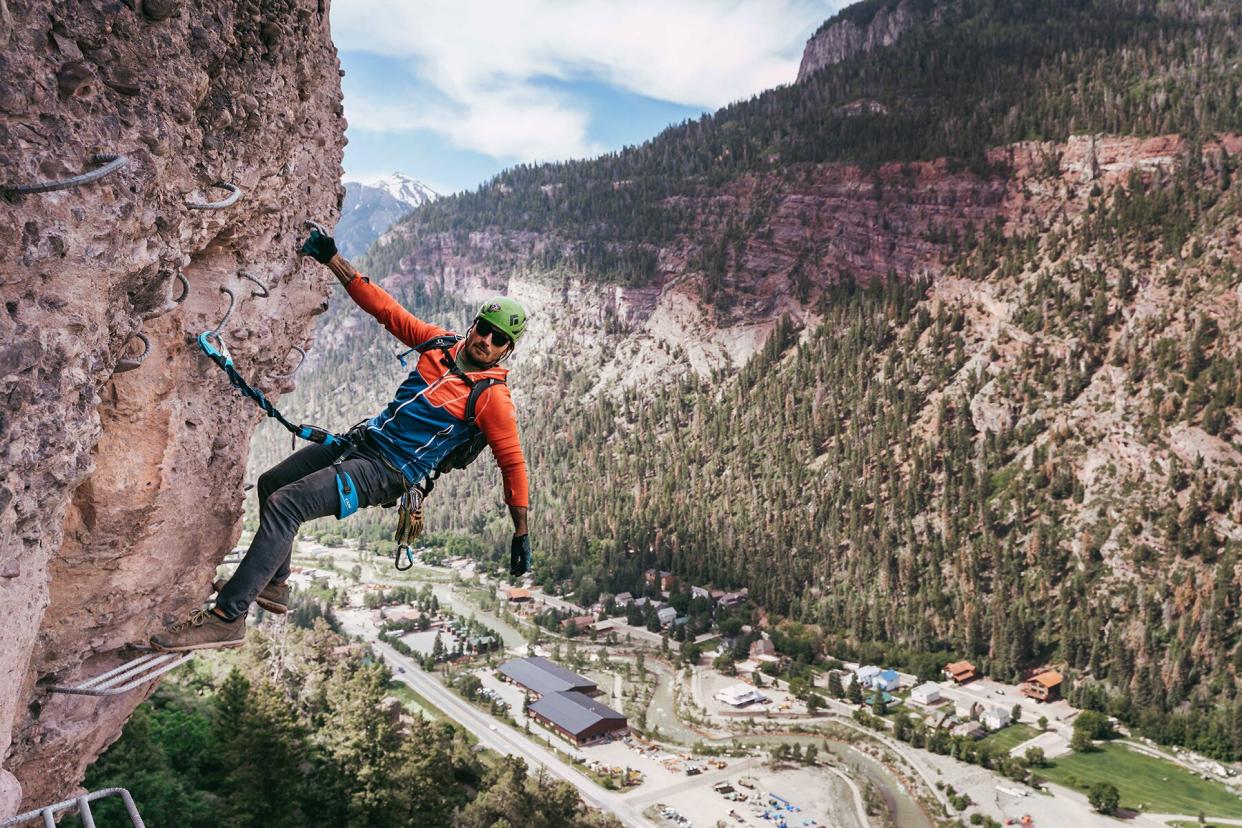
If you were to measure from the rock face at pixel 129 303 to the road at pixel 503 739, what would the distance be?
1613 inches

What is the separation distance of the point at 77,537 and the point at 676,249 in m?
147

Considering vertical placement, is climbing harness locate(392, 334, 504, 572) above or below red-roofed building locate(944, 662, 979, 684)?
above

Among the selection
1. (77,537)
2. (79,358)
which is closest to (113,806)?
(77,537)

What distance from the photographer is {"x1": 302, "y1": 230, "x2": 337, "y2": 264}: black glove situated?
6172mm

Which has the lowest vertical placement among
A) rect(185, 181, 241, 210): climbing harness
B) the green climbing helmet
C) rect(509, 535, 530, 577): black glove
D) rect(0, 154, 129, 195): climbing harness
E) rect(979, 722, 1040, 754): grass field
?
rect(979, 722, 1040, 754): grass field

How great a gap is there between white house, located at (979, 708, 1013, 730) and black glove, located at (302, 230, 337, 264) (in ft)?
217

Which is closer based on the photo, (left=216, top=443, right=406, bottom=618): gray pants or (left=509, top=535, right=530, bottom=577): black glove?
(left=216, top=443, right=406, bottom=618): gray pants

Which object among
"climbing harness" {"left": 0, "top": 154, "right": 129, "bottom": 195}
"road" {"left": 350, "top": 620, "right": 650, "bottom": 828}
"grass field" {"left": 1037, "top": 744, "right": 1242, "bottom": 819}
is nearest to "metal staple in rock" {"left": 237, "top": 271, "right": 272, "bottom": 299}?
"climbing harness" {"left": 0, "top": 154, "right": 129, "bottom": 195}

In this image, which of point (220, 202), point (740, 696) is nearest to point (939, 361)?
point (740, 696)

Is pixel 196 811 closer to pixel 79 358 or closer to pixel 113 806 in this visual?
pixel 113 806

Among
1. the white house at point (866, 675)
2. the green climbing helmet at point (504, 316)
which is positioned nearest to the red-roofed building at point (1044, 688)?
the white house at point (866, 675)

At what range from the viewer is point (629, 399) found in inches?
5344

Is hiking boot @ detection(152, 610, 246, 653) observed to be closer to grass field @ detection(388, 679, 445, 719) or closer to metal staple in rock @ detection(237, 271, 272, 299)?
metal staple in rock @ detection(237, 271, 272, 299)

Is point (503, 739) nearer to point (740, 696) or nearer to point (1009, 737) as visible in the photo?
point (740, 696)
